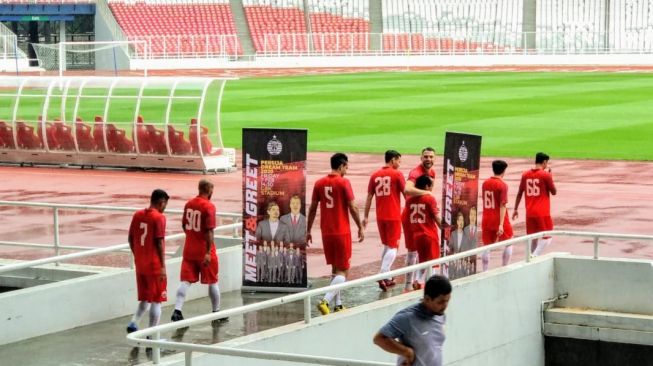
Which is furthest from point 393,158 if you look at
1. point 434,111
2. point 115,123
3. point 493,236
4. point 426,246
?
point 434,111

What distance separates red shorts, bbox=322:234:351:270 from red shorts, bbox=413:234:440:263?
0.99 meters

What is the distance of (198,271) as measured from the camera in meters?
14.7

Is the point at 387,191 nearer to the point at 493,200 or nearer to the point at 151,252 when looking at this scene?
the point at 493,200

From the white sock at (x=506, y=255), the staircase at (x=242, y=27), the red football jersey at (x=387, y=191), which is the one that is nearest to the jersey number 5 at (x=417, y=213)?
the red football jersey at (x=387, y=191)

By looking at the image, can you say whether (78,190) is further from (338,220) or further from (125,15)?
Answer: (125,15)

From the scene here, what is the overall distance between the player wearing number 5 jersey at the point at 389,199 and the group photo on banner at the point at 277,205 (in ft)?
2.92

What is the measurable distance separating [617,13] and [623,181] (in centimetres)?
6125

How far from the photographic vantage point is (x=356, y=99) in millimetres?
52875

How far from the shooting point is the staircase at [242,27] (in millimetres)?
91062

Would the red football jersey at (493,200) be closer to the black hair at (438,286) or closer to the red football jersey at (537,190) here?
the red football jersey at (537,190)

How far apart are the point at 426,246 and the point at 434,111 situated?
99.3ft

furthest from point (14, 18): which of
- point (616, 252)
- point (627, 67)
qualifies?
point (616, 252)

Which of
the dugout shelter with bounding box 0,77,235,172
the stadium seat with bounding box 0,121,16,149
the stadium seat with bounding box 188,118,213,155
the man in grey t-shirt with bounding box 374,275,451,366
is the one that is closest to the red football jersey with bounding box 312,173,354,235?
the man in grey t-shirt with bounding box 374,275,451,366

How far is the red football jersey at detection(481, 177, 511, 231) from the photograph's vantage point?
1711 cm
